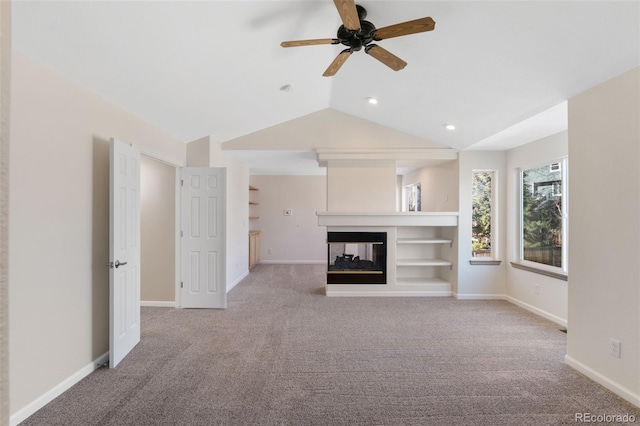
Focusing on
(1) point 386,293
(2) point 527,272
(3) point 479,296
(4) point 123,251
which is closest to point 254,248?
(1) point 386,293

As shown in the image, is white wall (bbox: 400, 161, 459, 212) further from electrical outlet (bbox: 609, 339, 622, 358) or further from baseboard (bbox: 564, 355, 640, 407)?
electrical outlet (bbox: 609, 339, 622, 358)

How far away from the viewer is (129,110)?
310 cm

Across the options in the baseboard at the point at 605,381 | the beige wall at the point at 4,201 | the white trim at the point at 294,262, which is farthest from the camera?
the white trim at the point at 294,262

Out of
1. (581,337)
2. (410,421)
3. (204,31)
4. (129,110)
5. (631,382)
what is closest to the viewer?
(410,421)

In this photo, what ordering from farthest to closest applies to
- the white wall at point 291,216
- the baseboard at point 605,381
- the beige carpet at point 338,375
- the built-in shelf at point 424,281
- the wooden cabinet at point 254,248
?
the white wall at point 291,216 < the wooden cabinet at point 254,248 < the built-in shelf at point 424,281 < the baseboard at point 605,381 < the beige carpet at point 338,375

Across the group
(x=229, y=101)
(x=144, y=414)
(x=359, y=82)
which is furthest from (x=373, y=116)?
(x=144, y=414)

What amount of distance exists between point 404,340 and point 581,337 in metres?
1.49

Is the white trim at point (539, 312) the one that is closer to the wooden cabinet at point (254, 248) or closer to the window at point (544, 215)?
the window at point (544, 215)

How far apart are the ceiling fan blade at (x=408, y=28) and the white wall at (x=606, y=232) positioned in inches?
61.5

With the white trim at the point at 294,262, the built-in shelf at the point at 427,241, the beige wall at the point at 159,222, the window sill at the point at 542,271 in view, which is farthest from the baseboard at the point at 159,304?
the window sill at the point at 542,271

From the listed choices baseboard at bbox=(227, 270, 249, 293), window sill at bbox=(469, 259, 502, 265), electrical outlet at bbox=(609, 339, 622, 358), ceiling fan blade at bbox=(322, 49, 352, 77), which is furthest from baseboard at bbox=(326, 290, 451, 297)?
Answer: ceiling fan blade at bbox=(322, 49, 352, 77)

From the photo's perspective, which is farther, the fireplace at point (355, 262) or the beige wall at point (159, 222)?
the fireplace at point (355, 262)

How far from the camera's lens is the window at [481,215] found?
4.92 meters

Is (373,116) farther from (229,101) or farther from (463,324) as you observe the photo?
(463,324)
